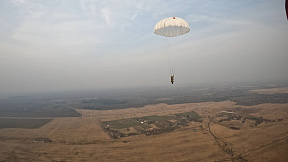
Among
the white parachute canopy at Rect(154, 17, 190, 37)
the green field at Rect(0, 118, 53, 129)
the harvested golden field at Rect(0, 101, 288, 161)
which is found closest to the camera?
the white parachute canopy at Rect(154, 17, 190, 37)

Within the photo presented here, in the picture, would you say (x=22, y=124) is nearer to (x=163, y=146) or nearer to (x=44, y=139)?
(x=44, y=139)

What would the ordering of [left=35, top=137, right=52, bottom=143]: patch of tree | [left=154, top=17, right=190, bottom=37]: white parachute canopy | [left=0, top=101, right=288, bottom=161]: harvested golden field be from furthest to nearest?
[left=35, top=137, right=52, bottom=143]: patch of tree < [left=0, top=101, right=288, bottom=161]: harvested golden field < [left=154, top=17, right=190, bottom=37]: white parachute canopy

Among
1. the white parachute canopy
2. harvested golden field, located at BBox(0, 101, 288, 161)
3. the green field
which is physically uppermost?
the white parachute canopy

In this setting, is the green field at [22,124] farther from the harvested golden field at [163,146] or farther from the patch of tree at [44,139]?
the patch of tree at [44,139]

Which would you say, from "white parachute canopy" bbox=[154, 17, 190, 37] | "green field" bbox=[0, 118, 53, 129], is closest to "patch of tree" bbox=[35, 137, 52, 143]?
"green field" bbox=[0, 118, 53, 129]

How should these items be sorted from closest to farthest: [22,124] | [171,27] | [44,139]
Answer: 1. [171,27]
2. [44,139]
3. [22,124]

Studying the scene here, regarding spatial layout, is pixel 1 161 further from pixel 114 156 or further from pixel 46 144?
pixel 114 156

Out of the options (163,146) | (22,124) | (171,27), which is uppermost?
(171,27)

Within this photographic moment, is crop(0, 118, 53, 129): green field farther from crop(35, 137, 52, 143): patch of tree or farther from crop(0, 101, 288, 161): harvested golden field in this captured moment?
crop(35, 137, 52, 143): patch of tree

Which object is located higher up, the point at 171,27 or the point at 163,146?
the point at 171,27

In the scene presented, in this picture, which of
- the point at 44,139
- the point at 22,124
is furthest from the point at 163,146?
the point at 22,124
